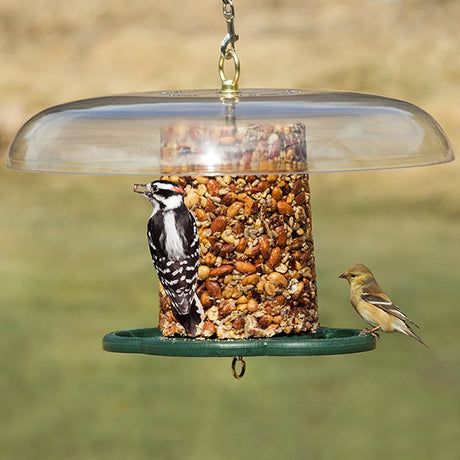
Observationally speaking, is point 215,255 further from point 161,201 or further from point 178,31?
point 178,31

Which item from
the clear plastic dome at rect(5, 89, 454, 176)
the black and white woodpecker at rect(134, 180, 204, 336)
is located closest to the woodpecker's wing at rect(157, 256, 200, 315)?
the black and white woodpecker at rect(134, 180, 204, 336)

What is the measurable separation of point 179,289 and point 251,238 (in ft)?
1.02

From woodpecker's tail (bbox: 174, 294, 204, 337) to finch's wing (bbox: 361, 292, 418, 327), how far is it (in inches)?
34.6

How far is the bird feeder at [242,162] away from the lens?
117 inches

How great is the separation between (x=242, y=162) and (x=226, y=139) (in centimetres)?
9

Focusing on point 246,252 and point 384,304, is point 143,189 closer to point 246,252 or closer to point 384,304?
point 246,252

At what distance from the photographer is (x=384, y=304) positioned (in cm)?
402

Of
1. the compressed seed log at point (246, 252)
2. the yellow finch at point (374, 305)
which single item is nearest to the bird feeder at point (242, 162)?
the compressed seed log at point (246, 252)

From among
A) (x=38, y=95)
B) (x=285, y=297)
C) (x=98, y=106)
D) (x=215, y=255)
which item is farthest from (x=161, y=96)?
(x=38, y=95)

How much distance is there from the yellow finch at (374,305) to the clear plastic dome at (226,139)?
0.90m

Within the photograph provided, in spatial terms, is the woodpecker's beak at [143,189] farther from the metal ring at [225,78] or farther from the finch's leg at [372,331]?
the finch's leg at [372,331]

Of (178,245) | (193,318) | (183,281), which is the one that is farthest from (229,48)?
(193,318)

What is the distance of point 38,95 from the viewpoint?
42.7 feet

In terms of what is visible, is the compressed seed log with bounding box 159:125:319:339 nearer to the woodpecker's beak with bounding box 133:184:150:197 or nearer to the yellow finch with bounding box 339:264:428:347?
the woodpecker's beak with bounding box 133:184:150:197
